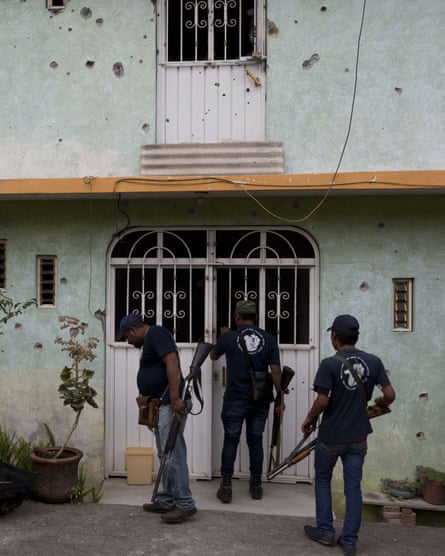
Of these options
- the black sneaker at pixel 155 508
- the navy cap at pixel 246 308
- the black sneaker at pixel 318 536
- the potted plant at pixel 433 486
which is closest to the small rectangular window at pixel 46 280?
the navy cap at pixel 246 308

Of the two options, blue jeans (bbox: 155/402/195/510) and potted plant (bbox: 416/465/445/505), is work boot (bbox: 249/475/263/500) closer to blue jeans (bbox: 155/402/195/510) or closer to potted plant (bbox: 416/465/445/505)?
blue jeans (bbox: 155/402/195/510)

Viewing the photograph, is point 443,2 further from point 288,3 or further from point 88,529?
point 88,529

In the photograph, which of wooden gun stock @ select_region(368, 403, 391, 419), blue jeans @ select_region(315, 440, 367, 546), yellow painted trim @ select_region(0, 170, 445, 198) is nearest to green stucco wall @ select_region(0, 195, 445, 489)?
yellow painted trim @ select_region(0, 170, 445, 198)

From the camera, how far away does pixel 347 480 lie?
482 cm

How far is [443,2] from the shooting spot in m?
6.34

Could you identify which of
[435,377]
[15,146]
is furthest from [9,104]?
[435,377]

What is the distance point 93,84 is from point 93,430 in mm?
3684

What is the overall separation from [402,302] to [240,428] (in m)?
2.14

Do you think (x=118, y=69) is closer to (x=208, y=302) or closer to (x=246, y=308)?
(x=208, y=302)

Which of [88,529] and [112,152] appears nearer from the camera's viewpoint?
[88,529]

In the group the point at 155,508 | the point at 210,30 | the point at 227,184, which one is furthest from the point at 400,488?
the point at 210,30

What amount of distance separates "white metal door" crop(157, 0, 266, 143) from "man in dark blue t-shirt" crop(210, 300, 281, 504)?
1971 mm

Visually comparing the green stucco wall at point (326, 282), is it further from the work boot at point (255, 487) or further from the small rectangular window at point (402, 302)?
the work boot at point (255, 487)

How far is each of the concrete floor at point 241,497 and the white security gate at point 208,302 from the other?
19 cm
